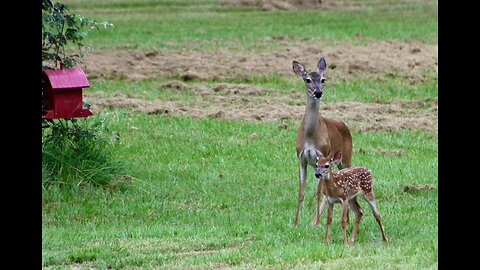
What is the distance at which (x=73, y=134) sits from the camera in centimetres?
1202

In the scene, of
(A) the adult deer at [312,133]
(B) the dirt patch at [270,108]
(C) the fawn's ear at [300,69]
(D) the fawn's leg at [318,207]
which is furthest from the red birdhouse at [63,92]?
(B) the dirt patch at [270,108]

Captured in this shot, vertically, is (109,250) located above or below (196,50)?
below

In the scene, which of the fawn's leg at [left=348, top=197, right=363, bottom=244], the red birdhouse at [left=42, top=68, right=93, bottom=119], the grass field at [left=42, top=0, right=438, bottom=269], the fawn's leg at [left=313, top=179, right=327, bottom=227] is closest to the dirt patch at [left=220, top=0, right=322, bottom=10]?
the grass field at [left=42, top=0, right=438, bottom=269]

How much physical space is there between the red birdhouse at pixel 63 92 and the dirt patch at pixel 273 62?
829 cm

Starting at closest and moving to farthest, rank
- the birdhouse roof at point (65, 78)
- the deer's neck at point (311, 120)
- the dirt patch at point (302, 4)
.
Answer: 1. the deer's neck at point (311, 120)
2. the birdhouse roof at point (65, 78)
3. the dirt patch at point (302, 4)

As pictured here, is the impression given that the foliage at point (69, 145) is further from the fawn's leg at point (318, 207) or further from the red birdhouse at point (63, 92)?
the fawn's leg at point (318, 207)

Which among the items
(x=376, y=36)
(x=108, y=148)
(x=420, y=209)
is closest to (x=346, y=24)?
(x=376, y=36)

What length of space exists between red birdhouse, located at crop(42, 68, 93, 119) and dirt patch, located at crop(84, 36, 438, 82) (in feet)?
27.2

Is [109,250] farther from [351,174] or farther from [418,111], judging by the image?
[418,111]

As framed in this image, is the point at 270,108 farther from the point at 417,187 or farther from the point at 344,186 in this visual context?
the point at 344,186

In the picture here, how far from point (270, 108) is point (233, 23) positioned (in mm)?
9010

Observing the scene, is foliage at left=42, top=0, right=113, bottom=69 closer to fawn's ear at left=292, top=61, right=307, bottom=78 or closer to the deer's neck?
fawn's ear at left=292, top=61, right=307, bottom=78

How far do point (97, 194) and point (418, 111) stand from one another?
701cm

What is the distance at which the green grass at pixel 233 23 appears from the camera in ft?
74.9
